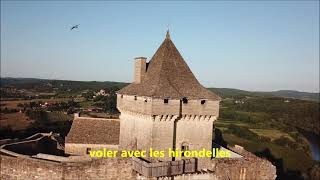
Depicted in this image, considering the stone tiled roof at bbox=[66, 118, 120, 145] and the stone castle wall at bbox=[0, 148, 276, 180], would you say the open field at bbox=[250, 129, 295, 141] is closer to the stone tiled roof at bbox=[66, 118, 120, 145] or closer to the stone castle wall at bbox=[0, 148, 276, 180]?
the stone tiled roof at bbox=[66, 118, 120, 145]

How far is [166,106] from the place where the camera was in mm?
15000

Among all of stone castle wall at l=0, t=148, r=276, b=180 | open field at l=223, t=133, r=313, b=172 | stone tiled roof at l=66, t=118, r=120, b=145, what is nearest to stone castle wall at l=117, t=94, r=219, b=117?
stone castle wall at l=0, t=148, r=276, b=180

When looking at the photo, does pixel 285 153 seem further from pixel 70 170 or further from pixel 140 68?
pixel 70 170

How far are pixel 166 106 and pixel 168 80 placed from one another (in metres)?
1.40

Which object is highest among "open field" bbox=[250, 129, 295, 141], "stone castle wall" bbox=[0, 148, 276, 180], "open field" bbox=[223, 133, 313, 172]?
"stone castle wall" bbox=[0, 148, 276, 180]

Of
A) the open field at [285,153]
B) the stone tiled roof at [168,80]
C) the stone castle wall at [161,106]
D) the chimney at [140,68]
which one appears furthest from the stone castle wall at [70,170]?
the open field at [285,153]

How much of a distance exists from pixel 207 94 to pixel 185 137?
86.0 inches

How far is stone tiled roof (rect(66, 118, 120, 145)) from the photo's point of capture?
Answer: 70.5ft

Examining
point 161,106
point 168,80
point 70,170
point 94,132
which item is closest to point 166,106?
point 161,106

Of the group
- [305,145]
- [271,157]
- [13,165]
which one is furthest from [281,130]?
[13,165]

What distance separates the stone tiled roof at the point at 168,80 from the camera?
1536cm

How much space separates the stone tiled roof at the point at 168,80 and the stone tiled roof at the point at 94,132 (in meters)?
5.76

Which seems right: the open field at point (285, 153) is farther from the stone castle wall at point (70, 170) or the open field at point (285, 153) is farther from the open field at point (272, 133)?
the stone castle wall at point (70, 170)

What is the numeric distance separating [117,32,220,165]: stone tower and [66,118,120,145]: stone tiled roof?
4.59 meters
